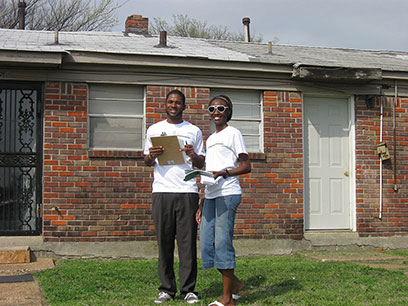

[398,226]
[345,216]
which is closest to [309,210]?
[345,216]

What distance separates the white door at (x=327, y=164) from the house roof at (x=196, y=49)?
2.64 ft

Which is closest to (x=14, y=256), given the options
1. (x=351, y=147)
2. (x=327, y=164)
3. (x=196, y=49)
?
(x=196, y=49)

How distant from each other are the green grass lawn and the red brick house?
101cm

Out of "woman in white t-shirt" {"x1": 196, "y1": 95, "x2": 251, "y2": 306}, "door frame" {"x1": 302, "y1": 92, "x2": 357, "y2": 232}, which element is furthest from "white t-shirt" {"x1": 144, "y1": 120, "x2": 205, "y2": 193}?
"door frame" {"x1": 302, "y1": 92, "x2": 357, "y2": 232}

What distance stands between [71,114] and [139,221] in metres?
1.89

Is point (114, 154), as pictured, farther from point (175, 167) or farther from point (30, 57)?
point (175, 167)

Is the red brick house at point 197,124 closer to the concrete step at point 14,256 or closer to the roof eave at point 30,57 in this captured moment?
the roof eave at point 30,57

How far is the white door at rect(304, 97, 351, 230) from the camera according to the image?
9.45 m

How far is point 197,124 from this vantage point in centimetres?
885

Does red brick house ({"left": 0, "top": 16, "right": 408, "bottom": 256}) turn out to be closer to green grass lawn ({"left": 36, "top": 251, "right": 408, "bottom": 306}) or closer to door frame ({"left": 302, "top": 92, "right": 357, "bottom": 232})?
door frame ({"left": 302, "top": 92, "right": 357, "bottom": 232})

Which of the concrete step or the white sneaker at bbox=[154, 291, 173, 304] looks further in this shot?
the concrete step

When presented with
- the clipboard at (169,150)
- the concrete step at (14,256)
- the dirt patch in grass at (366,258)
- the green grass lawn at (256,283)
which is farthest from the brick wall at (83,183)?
the clipboard at (169,150)

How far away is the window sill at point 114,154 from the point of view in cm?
842

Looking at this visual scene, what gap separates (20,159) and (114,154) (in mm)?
1363
